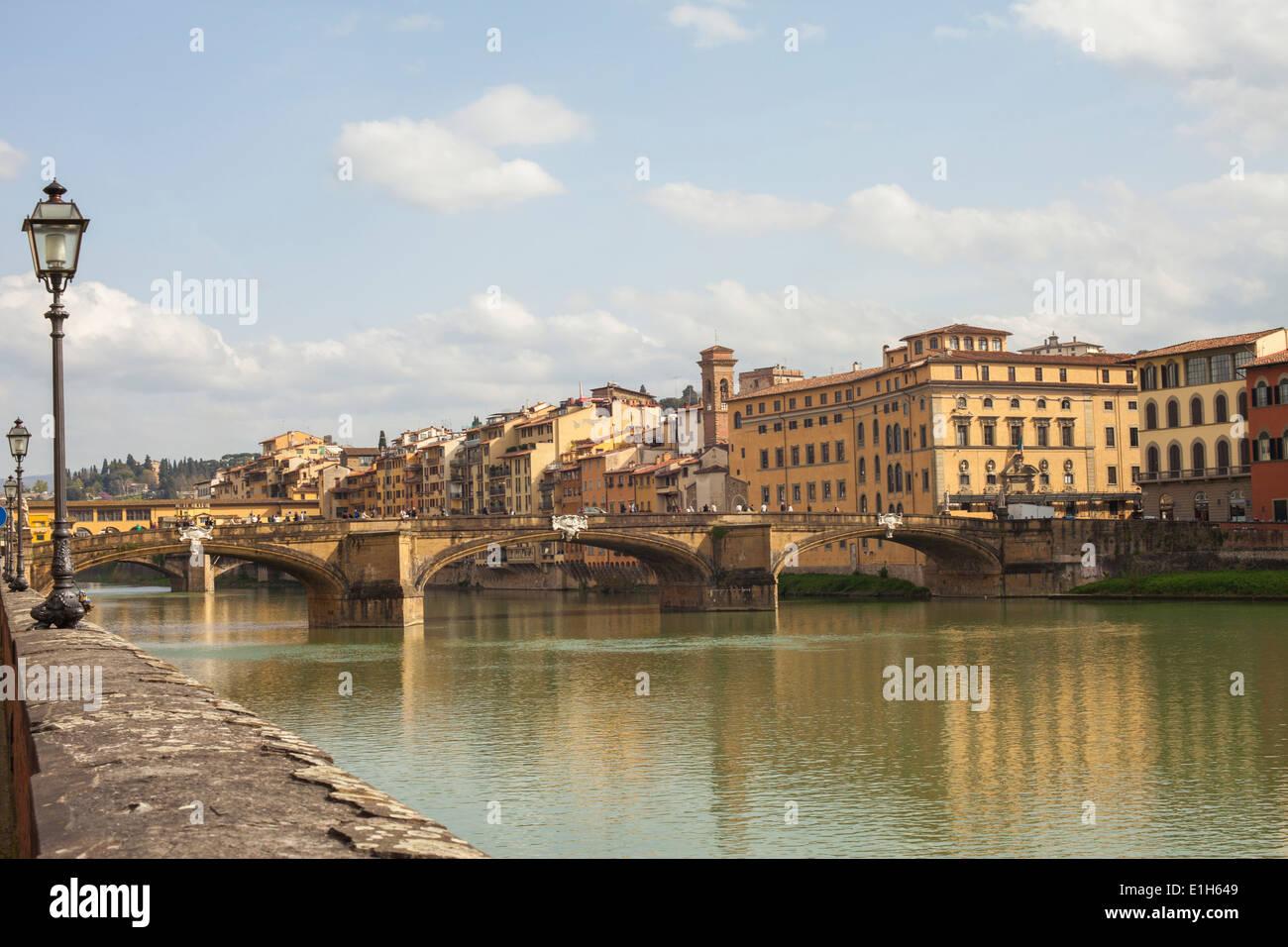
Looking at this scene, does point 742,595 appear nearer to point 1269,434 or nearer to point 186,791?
point 1269,434

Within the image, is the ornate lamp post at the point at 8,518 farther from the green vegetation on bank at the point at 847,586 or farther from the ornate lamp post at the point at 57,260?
the green vegetation on bank at the point at 847,586

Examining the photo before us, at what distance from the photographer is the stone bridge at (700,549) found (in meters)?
59.3

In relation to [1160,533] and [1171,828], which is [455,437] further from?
[1171,828]

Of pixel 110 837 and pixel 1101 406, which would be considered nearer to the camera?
pixel 110 837

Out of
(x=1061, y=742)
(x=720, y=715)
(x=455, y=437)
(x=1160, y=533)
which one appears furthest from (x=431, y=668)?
(x=455, y=437)

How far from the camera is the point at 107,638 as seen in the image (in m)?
17.4

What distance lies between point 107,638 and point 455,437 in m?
120

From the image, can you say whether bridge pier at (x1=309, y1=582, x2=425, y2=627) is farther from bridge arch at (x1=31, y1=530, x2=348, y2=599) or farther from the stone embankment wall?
the stone embankment wall

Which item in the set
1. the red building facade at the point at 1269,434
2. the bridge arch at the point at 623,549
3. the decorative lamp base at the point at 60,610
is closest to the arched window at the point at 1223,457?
the red building facade at the point at 1269,434

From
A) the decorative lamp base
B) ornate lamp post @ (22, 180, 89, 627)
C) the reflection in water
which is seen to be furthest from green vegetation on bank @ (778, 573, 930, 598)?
ornate lamp post @ (22, 180, 89, 627)

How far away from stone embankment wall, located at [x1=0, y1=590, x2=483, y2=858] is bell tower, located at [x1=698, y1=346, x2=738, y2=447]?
348ft

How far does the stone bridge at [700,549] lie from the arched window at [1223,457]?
3.95 m

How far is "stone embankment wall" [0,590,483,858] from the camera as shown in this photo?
566 cm
